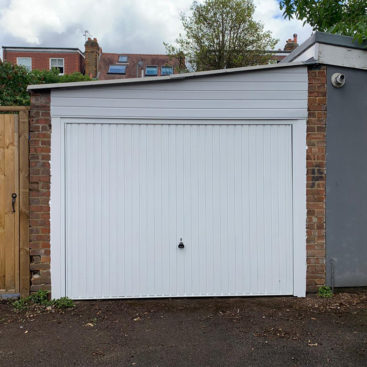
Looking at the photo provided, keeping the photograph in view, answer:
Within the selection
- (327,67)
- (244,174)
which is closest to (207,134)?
(244,174)

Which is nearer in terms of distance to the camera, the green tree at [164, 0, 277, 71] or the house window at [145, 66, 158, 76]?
the green tree at [164, 0, 277, 71]

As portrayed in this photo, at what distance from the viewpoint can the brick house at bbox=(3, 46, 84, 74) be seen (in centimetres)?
2575

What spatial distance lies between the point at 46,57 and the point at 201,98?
985 inches

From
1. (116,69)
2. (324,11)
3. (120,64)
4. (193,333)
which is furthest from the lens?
(120,64)

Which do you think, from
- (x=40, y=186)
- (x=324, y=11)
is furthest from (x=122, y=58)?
(x=40, y=186)

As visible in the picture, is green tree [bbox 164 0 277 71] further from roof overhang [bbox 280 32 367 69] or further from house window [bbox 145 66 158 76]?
house window [bbox 145 66 158 76]

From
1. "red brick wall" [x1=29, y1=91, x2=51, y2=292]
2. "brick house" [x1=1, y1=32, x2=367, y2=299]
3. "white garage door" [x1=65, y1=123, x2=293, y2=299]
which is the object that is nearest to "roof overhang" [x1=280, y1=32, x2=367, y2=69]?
"brick house" [x1=1, y1=32, x2=367, y2=299]

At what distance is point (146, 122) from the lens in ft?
14.9

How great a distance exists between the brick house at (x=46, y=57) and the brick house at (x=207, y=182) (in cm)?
2336

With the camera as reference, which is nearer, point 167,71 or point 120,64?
point 167,71

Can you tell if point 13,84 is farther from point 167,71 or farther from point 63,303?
point 167,71

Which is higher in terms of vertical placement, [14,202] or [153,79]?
[153,79]

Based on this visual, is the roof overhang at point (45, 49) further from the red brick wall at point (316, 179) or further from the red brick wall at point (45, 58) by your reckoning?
the red brick wall at point (316, 179)

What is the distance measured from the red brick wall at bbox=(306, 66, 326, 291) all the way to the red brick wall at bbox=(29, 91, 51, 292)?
3253 millimetres
